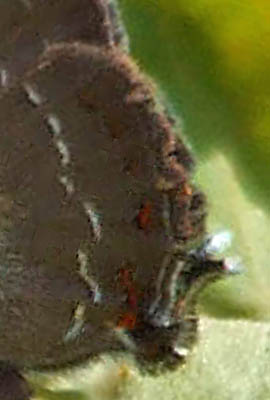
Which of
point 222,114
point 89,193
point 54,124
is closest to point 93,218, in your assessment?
point 89,193

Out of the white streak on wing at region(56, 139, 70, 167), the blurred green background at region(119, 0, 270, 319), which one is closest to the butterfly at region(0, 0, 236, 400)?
the white streak on wing at region(56, 139, 70, 167)

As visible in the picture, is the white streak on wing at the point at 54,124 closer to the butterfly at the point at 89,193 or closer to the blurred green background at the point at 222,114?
the butterfly at the point at 89,193

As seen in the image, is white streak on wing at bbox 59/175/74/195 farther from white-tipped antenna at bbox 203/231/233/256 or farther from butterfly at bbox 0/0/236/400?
white-tipped antenna at bbox 203/231/233/256

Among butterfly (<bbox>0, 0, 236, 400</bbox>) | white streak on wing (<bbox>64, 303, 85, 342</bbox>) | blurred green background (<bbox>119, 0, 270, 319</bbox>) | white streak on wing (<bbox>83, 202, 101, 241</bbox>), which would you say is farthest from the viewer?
blurred green background (<bbox>119, 0, 270, 319</bbox>)

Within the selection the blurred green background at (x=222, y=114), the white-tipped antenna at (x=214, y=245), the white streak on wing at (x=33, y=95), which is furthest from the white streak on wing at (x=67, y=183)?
the blurred green background at (x=222, y=114)

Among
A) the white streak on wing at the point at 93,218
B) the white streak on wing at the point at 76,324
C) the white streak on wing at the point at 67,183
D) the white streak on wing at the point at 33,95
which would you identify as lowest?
the white streak on wing at the point at 76,324

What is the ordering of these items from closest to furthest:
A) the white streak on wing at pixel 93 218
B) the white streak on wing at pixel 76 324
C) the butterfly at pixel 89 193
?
the butterfly at pixel 89 193
the white streak on wing at pixel 93 218
the white streak on wing at pixel 76 324

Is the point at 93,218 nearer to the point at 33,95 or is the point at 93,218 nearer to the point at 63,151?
the point at 63,151
